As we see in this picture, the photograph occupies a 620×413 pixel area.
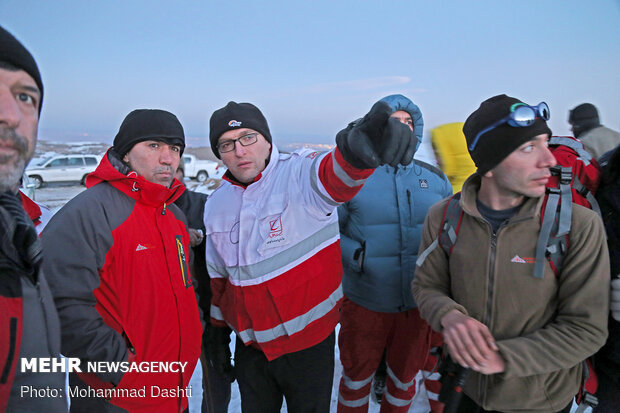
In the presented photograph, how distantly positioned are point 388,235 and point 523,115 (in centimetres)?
130

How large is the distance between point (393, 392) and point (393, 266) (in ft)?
3.55

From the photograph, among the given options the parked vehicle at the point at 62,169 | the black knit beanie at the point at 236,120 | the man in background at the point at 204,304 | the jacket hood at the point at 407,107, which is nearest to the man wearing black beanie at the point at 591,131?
the jacket hood at the point at 407,107

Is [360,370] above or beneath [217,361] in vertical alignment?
beneath

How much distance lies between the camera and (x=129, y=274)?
168cm

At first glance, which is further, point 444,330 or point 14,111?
point 444,330

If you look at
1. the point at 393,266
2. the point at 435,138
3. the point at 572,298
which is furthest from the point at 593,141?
the point at 572,298

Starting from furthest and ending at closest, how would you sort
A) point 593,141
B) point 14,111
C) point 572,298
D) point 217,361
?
1. point 593,141
2. point 217,361
3. point 572,298
4. point 14,111

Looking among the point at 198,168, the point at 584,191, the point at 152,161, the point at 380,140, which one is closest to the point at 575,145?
the point at 584,191

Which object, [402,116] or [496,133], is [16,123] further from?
[402,116]

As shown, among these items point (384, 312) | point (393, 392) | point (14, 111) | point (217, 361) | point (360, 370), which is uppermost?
point (14, 111)

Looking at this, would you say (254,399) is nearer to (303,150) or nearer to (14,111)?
(303,150)

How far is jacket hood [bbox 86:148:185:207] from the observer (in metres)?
1.77

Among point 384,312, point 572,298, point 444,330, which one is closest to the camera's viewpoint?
point 572,298

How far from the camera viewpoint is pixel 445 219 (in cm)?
178
